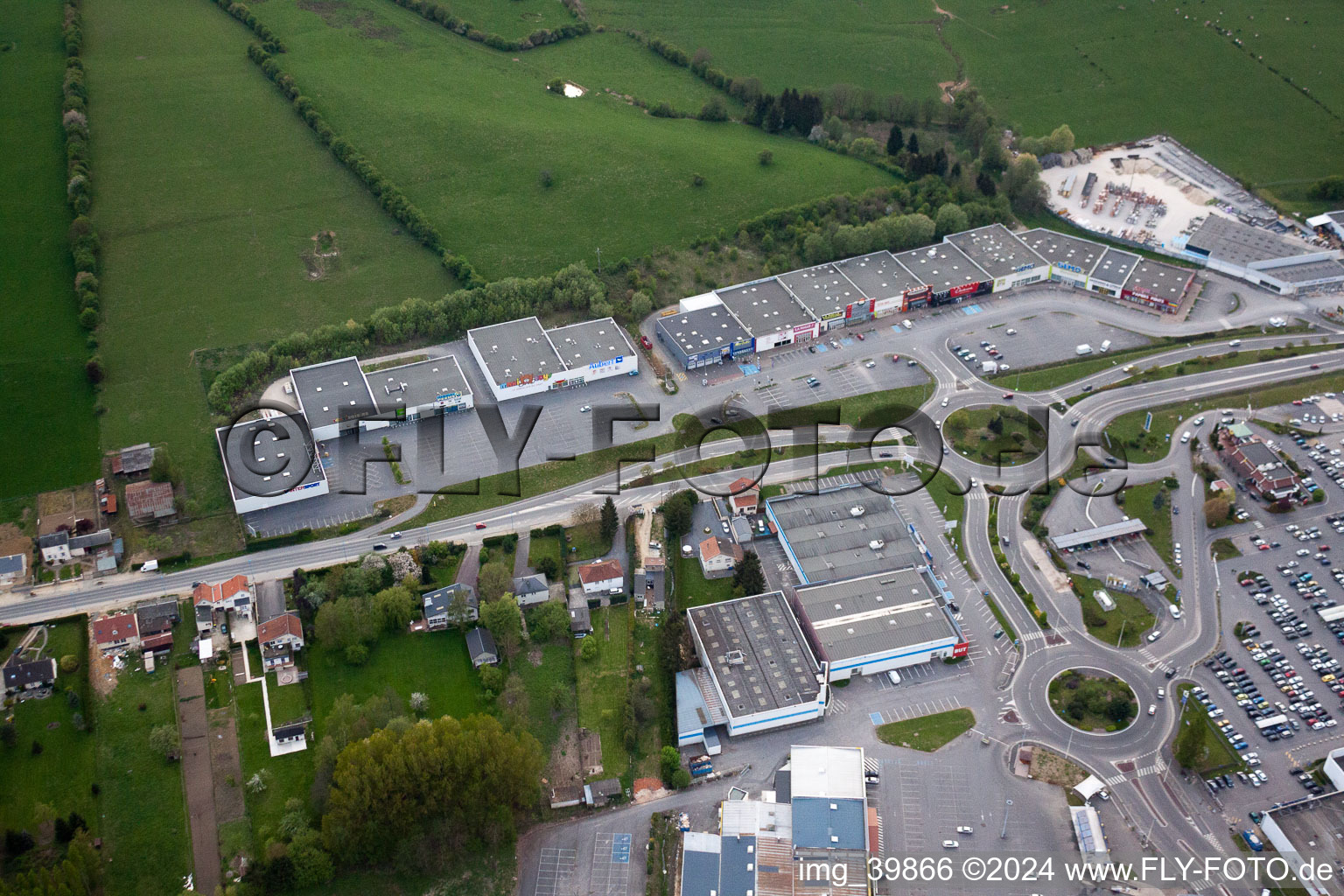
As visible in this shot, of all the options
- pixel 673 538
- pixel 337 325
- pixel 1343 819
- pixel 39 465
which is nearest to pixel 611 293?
pixel 337 325

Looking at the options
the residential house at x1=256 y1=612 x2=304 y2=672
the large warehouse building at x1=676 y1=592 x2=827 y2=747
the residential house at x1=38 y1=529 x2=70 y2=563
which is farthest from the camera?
the residential house at x1=38 y1=529 x2=70 y2=563

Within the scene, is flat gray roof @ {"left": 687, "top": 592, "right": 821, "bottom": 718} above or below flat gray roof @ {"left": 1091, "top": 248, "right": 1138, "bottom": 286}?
below

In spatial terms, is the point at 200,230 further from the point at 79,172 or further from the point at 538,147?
the point at 538,147

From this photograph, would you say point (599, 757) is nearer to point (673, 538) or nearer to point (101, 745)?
point (673, 538)

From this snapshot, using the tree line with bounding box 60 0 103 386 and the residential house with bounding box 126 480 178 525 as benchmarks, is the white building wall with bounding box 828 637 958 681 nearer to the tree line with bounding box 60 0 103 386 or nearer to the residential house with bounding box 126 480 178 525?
the residential house with bounding box 126 480 178 525

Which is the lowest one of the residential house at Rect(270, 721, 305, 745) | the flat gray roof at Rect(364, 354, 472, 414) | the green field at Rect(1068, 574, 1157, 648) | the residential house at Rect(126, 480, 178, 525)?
the residential house at Rect(270, 721, 305, 745)

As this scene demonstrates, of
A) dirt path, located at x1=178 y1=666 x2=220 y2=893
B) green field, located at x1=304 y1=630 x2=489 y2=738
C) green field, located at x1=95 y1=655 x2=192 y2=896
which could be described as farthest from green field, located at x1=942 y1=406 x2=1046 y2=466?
green field, located at x1=95 y1=655 x2=192 y2=896
